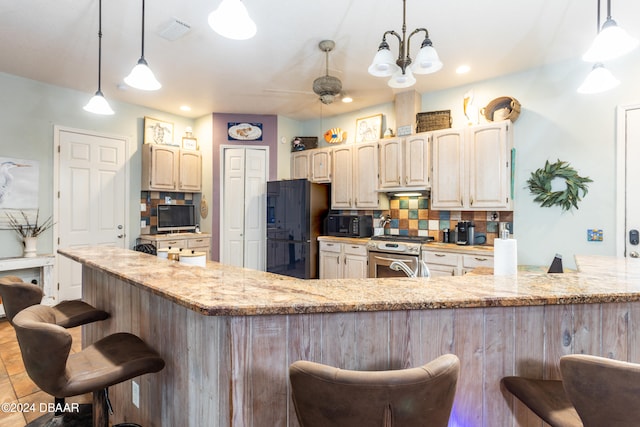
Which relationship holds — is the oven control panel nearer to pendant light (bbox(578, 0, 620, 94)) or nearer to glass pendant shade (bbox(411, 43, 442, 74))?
pendant light (bbox(578, 0, 620, 94))

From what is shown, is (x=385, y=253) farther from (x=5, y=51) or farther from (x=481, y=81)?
(x=5, y=51)

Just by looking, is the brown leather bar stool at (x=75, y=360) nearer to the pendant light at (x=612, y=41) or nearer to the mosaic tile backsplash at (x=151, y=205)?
the pendant light at (x=612, y=41)

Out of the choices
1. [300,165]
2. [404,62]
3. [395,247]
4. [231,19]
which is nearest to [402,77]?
[404,62]

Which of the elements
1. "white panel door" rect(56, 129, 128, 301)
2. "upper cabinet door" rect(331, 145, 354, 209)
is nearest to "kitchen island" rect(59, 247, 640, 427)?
"upper cabinet door" rect(331, 145, 354, 209)

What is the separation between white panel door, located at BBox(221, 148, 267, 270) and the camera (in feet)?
17.4

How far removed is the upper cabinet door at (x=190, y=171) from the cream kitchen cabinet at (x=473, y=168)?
3.76 metres

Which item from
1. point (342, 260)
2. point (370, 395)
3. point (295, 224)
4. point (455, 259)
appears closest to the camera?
point (370, 395)

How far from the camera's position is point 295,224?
15.8ft

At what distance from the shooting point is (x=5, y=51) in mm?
3293

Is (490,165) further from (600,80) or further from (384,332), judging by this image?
(384,332)

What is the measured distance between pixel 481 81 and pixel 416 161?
1223 mm

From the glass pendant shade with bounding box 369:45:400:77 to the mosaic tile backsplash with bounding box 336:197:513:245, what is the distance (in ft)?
8.30

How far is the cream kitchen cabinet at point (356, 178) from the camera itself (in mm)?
4512

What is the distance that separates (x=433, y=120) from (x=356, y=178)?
50.4 inches
